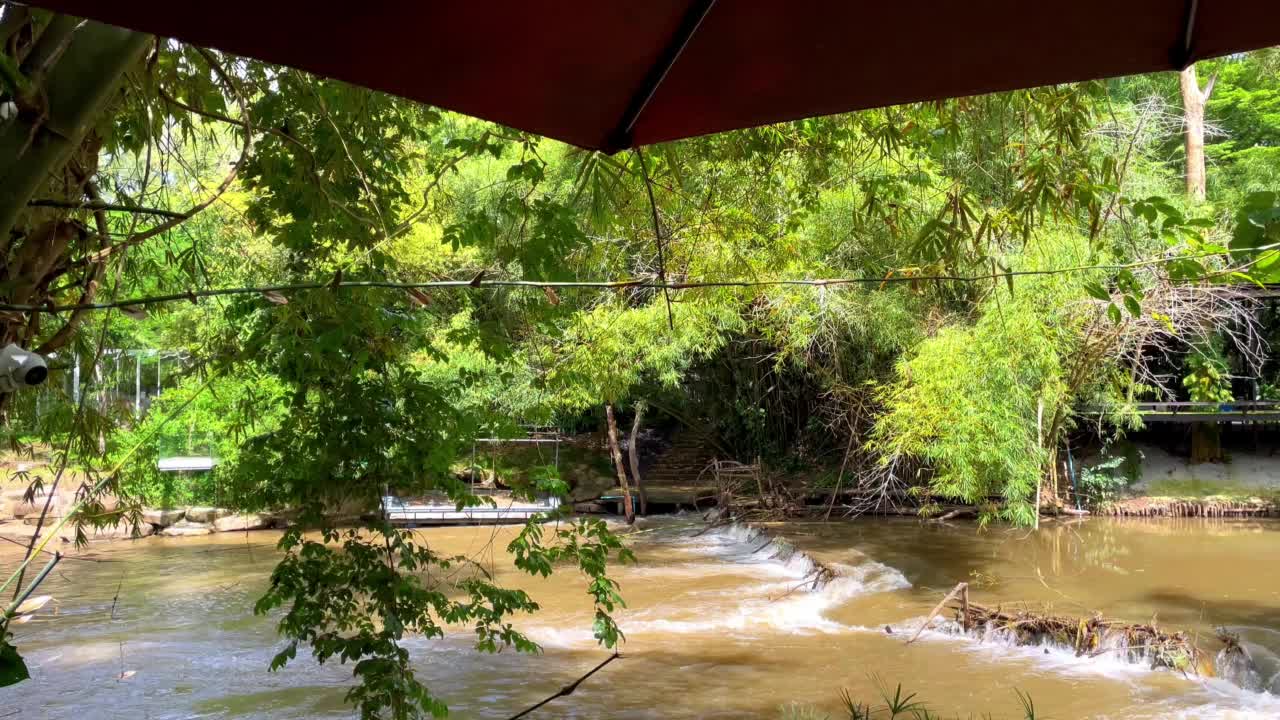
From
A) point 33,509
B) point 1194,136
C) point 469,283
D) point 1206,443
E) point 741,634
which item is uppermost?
point 1194,136

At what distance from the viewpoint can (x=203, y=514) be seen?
12.8 metres

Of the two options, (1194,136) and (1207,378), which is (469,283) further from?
(1194,136)

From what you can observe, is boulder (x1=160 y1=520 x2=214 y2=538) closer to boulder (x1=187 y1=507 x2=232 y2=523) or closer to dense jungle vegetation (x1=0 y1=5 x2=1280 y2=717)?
boulder (x1=187 y1=507 x2=232 y2=523)

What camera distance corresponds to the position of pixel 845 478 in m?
13.3

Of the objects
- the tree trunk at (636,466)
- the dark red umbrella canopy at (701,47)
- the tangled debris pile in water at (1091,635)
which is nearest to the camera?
the dark red umbrella canopy at (701,47)

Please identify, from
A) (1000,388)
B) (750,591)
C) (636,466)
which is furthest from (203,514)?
(1000,388)

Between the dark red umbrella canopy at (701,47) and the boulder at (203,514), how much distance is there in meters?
12.9

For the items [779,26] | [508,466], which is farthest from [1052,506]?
[779,26]

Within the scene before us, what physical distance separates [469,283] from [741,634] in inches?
248

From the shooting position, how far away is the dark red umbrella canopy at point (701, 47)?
1.05 meters

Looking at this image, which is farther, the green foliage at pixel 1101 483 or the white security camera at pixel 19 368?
the green foliage at pixel 1101 483

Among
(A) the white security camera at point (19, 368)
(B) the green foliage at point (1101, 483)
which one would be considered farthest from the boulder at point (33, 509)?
(B) the green foliage at point (1101, 483)

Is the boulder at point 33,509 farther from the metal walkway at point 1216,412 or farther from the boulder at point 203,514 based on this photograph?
the metal walkway at point 1216,412

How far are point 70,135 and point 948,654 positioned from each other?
6340 mm
